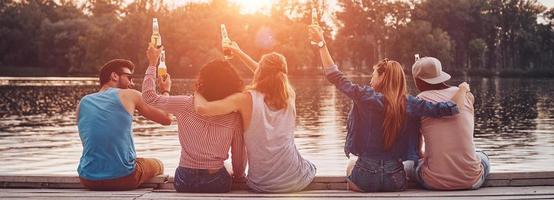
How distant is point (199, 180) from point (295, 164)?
0.73m

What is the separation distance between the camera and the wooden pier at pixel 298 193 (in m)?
5.47

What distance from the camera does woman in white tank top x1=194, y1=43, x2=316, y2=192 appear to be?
18.7 feet

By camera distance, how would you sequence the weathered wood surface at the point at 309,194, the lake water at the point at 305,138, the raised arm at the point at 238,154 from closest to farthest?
the weathered wood surface at the point at 309,194, the raised arm at the point at 238,154, the lake water at the point at 305,138

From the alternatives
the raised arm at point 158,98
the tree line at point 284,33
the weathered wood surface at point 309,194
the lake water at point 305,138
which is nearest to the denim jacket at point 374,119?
the weathered wood surface at point 309,194

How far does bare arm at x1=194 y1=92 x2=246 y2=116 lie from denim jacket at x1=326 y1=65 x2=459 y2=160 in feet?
2.39

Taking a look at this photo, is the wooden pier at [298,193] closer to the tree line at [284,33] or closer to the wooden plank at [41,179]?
the wooden plank at [41,179]

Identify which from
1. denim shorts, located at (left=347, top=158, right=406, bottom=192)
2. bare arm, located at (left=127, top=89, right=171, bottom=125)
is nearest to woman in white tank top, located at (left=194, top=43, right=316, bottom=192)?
denim shorts, located at (left=347, top=158, right=406, bottom=192)

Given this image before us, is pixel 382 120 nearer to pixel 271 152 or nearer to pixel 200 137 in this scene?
pixel 271 152

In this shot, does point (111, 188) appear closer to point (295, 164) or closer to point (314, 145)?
point (295, 164)

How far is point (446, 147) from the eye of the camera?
579 centimetres

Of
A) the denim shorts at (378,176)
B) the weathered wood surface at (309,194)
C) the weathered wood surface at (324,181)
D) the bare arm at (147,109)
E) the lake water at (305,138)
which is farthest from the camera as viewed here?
the lake water at (305,138)

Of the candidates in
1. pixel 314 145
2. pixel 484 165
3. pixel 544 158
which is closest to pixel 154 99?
pixel 484 165

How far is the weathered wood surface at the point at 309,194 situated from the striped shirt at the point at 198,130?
29 centimetres

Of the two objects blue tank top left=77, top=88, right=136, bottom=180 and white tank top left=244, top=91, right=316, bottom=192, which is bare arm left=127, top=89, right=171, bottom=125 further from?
white tank top left=244, top=91, right=316, bottom=192
